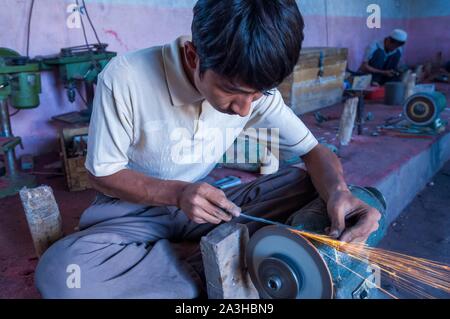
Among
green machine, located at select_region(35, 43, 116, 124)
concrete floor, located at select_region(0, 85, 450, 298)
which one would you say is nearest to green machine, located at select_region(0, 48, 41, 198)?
concrete floor, located at select_region(0, 85, 450, 298)

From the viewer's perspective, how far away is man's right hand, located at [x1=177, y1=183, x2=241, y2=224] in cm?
141

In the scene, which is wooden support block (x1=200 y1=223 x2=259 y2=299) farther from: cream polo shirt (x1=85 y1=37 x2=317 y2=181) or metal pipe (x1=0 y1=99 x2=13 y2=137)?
metal pipe (x1=0 y1=99 x2=13 y2=137)

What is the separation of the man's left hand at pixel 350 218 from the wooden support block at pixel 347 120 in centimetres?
252

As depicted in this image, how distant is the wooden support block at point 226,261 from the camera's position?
148cm

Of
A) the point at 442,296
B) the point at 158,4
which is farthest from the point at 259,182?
the point at 158,4

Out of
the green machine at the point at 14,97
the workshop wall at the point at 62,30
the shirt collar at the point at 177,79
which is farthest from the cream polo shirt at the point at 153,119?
the workshop wall at the point at 62,30

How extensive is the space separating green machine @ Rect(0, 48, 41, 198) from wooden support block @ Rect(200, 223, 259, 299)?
91.5 inches

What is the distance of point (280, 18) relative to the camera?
1189 mm

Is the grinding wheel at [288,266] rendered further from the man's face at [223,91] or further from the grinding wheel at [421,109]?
the grinding wheel at [421,109]

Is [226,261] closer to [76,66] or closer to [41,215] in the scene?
[41,215]

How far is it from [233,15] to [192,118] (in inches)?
24.9

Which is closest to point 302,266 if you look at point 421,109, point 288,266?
point 288,266

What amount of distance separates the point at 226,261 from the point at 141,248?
381 millimetres
